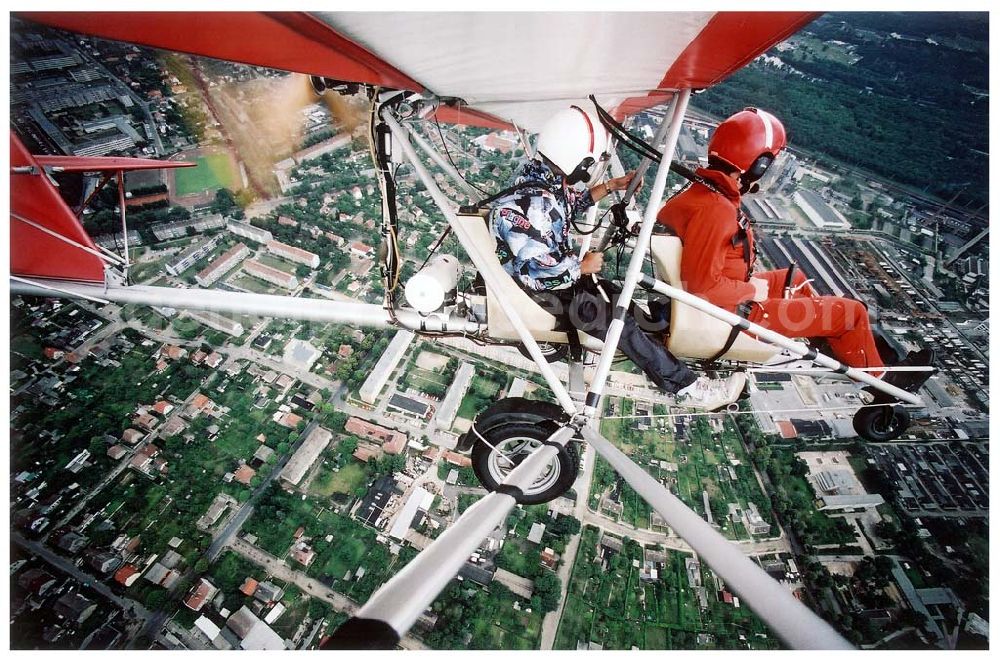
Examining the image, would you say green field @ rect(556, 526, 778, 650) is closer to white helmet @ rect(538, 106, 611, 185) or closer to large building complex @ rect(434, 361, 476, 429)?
large building complex @ rect(434, 361, 476, 429)

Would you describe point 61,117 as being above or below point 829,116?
below

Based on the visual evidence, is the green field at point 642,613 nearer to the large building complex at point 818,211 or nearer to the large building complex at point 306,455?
the large building complex at point 306,455

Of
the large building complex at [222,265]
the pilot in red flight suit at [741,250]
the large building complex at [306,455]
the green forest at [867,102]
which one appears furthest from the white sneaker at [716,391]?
the green forest at [867,102]

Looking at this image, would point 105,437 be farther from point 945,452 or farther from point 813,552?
point 945,452

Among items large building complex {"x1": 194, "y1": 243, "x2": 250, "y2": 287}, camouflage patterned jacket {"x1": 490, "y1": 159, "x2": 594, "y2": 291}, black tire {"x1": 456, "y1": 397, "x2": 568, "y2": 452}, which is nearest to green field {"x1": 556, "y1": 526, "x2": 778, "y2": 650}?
black tire {"x1": 456, "y1": 397, "x2": 568, "y2": 452}

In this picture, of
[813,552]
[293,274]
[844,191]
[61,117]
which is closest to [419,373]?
[293,274]

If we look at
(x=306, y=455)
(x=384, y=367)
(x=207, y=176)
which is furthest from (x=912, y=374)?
(x=207, y=176)
